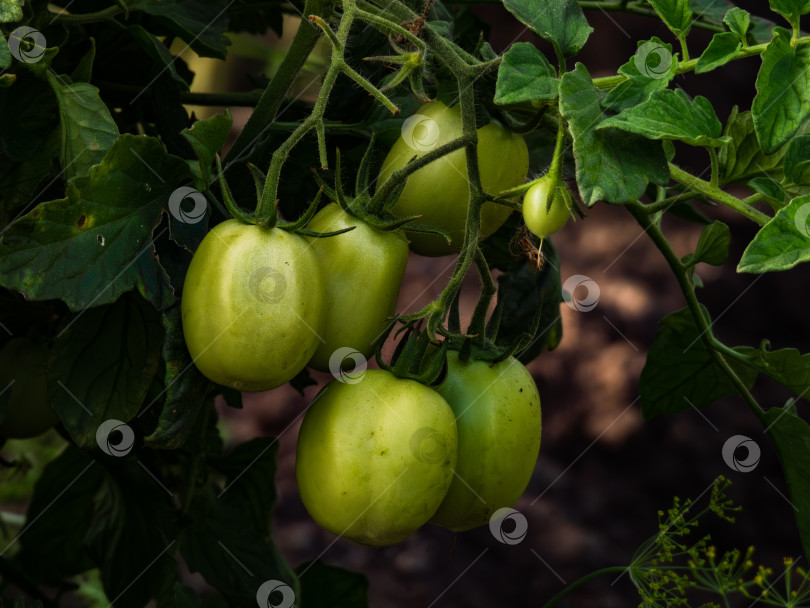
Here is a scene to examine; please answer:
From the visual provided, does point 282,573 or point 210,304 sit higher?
point 210,304

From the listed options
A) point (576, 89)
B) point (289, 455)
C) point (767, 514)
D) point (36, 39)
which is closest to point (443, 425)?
point (576, 89)

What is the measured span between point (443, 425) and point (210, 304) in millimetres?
102

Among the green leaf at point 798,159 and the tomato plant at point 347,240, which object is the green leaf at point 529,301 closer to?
the tomato plant at point 347,240

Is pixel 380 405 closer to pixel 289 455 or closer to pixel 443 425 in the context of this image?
pixel 443 425

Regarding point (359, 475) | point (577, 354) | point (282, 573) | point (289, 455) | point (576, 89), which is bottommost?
point (289, 455)

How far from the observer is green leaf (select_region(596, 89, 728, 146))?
30 cm

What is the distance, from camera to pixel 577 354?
1.19 metres

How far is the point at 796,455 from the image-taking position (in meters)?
0.46

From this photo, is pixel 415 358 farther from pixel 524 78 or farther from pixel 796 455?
pixel 796 455

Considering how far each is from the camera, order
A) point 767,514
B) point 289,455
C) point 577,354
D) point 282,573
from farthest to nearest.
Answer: point 289,455, point 577,354, point 767,514, point 282,573

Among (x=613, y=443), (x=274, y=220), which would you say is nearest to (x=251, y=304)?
(x=274, y=220)

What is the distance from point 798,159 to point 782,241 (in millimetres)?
56

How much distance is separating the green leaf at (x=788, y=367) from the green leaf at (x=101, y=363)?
0.95 feet

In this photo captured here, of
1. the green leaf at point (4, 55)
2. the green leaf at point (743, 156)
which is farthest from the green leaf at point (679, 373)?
the green leaf at point (4, 55)
